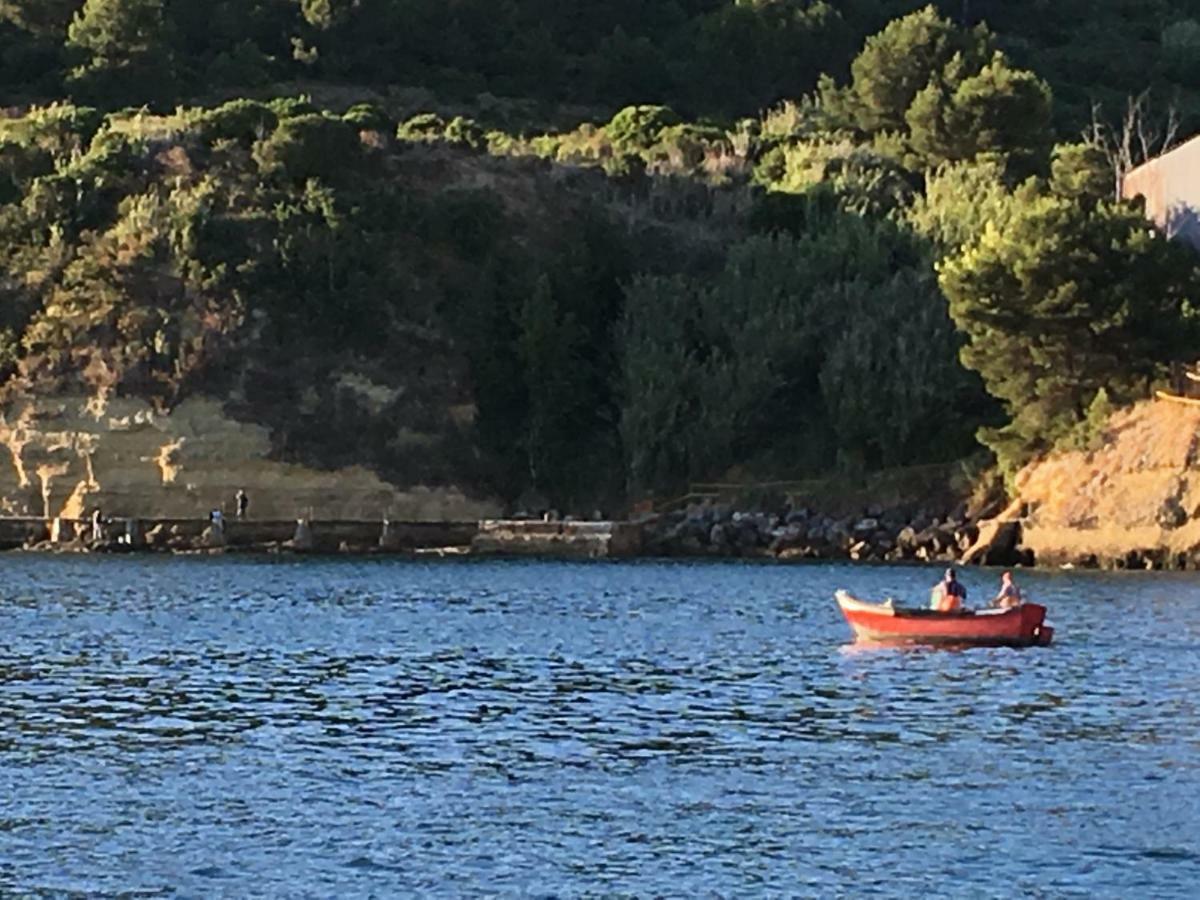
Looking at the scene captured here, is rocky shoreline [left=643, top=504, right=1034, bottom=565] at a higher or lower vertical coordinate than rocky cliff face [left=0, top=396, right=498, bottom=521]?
lower

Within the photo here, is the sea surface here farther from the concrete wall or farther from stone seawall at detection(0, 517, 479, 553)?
the concrete wall

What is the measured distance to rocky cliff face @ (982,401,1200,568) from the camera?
6469cm

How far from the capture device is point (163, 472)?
→ 7538 cm

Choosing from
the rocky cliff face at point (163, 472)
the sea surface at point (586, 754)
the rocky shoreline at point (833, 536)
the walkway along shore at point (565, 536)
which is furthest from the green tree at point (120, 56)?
the sea surface at point (586, 754)

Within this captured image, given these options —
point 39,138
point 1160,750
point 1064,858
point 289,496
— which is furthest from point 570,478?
point 1064,858

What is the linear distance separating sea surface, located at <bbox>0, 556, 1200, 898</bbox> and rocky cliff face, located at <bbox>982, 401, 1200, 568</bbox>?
11330 mm

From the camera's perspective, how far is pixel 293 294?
79625 mm

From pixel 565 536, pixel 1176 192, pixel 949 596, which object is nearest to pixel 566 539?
pixel 565 536

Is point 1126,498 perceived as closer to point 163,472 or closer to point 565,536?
point 565,536

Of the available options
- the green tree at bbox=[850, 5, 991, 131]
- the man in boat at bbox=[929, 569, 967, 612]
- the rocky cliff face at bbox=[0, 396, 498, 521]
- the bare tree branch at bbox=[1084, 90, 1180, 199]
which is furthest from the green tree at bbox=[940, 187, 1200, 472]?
the green tree at bbox=[850, 5, 991, 131]

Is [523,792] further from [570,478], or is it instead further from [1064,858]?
[570,478]

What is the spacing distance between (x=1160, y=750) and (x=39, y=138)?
210 ft

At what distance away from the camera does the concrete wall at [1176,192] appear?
74.4 metres

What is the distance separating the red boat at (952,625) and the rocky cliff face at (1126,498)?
20.3 meters
